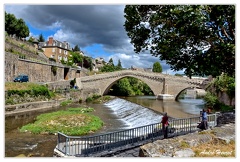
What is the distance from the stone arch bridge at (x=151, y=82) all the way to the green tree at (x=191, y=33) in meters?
27.4

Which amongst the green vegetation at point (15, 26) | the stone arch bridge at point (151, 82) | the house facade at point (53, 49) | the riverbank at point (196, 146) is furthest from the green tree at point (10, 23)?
the riverbank at point (196, 146)

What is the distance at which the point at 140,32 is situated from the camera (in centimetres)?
909

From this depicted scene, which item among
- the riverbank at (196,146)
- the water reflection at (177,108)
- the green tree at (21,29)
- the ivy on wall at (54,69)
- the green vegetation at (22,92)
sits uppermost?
the green tree at (21,29)

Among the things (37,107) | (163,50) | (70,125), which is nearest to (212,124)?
(163,50)

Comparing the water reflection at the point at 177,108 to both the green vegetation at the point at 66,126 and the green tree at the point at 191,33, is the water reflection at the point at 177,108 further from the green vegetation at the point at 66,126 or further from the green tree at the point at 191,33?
the green tree at the point at 191,33

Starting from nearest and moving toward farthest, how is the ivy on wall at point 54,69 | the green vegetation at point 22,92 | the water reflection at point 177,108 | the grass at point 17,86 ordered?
the water reflection at point 177,108, the green vegetation at point 22,92, the grass at point 17,86, the ivy on wall at point 54,69

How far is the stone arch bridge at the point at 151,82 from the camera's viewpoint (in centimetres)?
3647

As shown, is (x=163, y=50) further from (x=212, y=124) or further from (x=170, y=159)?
(x=212, y=124)

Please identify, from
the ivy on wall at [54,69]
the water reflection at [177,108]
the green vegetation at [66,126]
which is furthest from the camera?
the ivy on wall at [54,69]

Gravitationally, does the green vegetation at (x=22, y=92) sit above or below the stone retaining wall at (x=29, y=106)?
above

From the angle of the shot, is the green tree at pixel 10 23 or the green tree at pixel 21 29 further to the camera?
the green tree at pixel 21 29

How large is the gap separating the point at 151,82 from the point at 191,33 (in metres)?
35.0

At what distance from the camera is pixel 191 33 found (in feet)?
23.7

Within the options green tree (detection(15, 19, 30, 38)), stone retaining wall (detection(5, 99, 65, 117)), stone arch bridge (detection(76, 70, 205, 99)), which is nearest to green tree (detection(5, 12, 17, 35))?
green tree (detection(15, 19, 30, 38))
